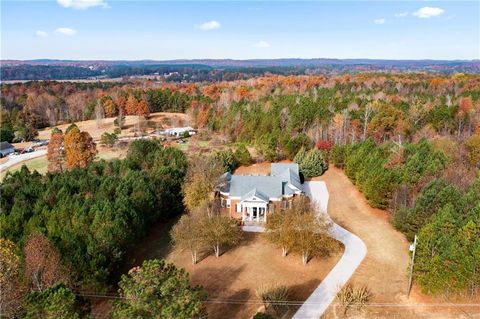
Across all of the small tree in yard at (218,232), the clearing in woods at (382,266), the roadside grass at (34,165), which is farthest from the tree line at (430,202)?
the roadside grass at (34,165)

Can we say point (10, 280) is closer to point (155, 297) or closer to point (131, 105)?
point (155, 297)

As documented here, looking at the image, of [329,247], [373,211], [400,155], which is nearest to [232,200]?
[329,247]

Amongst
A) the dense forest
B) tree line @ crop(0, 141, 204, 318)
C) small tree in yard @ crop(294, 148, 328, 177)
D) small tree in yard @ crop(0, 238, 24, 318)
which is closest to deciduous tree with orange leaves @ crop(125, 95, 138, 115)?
the dense forest

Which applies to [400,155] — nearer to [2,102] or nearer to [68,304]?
[68,304]

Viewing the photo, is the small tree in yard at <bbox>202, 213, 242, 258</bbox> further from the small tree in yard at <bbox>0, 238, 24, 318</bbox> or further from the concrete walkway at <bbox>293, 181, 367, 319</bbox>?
the small tree in yard at <bbox>0, 238, 24, 318</bbox>

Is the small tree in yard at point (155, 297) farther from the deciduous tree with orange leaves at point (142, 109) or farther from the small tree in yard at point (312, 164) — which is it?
the deciduous tree with orange leaves at point (142, 109)
